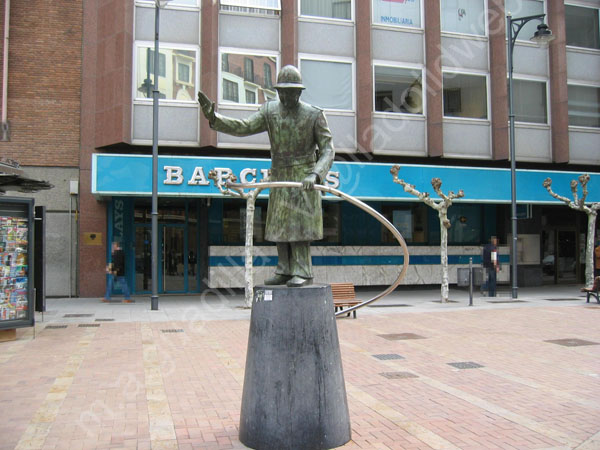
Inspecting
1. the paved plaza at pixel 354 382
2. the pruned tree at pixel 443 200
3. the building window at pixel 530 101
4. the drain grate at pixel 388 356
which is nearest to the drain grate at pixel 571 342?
the paved plaza at pixel 354 382

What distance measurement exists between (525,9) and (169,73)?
14166 mm

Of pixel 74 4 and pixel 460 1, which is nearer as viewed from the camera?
pixel 74 4

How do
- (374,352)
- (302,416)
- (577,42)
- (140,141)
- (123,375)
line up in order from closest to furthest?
(302,416) → (123,375) → (374,352) → (140,141) → (577,42)

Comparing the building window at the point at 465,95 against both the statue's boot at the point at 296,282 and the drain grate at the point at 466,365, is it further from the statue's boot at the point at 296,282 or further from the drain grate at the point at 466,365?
the statue's boot at the point at 296,282

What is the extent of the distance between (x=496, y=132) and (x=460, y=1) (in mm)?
5153

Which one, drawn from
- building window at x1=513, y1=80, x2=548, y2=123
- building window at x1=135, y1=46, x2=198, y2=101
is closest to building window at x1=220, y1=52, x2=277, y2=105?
building window at x1=135, y1=46, x2=198, y2=101

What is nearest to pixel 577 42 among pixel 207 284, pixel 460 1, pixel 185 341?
pixel 460 1

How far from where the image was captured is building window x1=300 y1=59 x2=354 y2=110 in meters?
19.6

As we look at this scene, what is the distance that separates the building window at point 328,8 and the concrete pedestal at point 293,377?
16.8 m

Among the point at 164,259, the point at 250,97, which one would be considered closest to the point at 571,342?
the point at 250,97

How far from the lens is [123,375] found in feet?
25.8

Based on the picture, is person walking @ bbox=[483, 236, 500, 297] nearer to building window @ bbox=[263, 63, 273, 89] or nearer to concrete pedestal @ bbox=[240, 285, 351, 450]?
building window @ bbox=[263, 63, 273, 89]

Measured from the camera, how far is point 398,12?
68.3 feet

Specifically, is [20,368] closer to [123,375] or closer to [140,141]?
[123,375]
